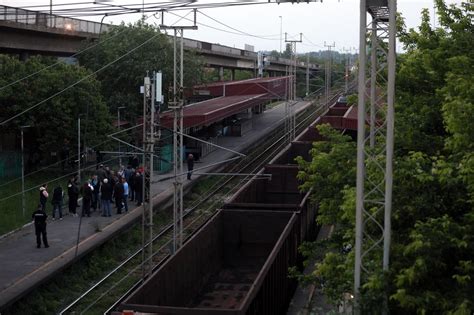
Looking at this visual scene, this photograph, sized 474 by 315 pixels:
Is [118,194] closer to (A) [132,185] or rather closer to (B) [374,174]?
(A) [132,185]

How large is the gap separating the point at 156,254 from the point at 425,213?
12.1 meters

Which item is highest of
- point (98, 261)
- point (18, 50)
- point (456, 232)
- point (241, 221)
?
point (18, 50)

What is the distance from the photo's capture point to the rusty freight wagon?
37.2ft

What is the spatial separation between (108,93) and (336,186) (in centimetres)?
2683

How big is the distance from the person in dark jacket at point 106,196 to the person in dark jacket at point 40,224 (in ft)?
10.7

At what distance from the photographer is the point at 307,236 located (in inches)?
762

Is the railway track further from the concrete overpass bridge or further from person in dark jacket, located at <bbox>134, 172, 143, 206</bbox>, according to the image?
the concrete overpass bridge

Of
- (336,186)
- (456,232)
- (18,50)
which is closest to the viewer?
(456,232)

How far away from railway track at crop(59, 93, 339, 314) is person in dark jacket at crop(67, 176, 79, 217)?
2.76 m

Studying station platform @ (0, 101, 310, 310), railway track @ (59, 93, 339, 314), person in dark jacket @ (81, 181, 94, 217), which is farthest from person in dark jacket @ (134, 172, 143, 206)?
person in dark jacket @ (81, 181, 94, 217)

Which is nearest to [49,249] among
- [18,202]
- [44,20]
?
[18,202]

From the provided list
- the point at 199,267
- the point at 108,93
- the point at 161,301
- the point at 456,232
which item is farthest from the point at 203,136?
the point at 456,232

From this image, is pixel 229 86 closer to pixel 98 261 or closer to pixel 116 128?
pixel 116 128

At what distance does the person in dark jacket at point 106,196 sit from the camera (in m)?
21.7
